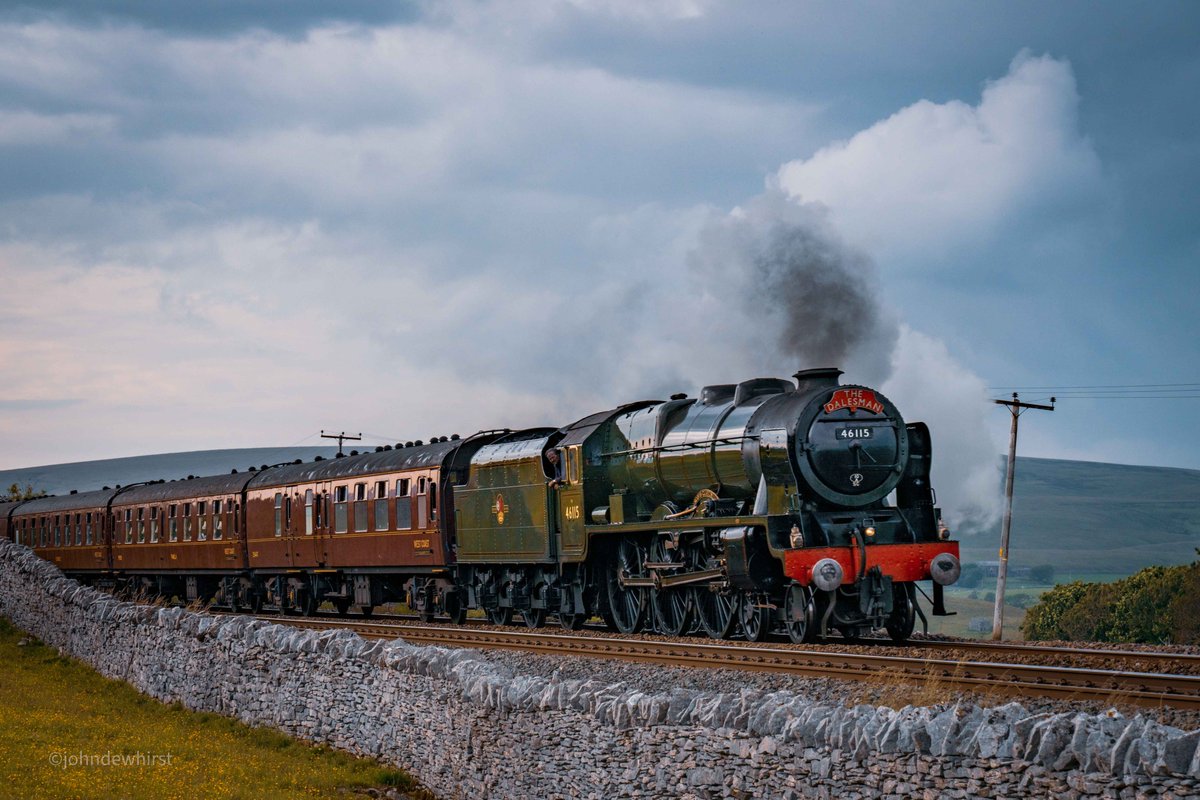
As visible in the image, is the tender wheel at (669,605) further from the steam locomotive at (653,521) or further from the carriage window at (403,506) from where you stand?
the carriage window at (403,506)

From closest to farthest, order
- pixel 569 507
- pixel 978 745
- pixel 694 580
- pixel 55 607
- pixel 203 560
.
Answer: pixel 978 745, pixel 694 580, pixel 569 507, pixel 55 607, pixel 203 560

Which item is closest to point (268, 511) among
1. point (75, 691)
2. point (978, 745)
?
point (75, 691)

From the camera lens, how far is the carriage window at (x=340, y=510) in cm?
3244

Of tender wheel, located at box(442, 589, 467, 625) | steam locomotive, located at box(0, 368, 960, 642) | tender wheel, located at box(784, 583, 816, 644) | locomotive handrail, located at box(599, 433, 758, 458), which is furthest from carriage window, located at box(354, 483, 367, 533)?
tender wheel, located at box(784, 583, 816, 644)

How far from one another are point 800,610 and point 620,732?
7011 mm

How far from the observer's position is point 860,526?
19.3 meters

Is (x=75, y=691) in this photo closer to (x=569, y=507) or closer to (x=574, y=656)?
(x=569, y=507)

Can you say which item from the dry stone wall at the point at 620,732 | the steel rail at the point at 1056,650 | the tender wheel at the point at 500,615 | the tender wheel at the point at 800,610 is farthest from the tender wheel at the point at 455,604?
the steel rail at the point at 1056,650

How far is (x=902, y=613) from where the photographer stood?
65.8 ft

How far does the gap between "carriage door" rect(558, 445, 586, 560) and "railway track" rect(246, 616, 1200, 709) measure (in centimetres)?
197

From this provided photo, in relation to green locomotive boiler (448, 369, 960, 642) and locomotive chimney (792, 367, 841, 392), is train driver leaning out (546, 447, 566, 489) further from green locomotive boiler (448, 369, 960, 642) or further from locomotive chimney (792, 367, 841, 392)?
locomotive chimney (792, 367, 841, 392)

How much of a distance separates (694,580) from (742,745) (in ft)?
30.4

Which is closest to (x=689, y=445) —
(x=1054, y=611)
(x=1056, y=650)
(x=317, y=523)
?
(x=1056, y=650)

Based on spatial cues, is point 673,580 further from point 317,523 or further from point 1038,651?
point 317,523
